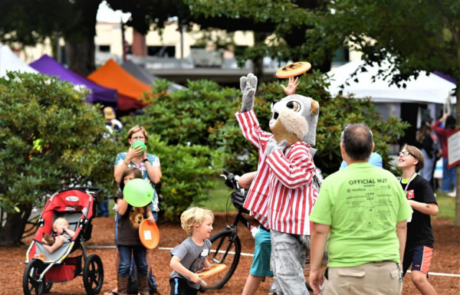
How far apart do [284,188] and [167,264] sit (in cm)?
432

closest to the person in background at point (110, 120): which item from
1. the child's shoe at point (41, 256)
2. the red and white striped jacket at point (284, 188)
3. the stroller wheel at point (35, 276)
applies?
the child's shoe at point (41, 256)

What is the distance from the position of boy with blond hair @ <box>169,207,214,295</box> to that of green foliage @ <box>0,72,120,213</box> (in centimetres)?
442

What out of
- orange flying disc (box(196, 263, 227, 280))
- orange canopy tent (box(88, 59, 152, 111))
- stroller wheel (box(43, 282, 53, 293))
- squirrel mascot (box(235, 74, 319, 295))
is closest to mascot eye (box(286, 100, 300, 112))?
squirrel mascot (box(235, 74, 319, 295))

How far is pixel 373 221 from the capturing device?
15.7ft

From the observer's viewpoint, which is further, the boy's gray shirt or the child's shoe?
the child's shoe

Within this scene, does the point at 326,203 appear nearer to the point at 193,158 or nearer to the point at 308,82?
the point at 308,82

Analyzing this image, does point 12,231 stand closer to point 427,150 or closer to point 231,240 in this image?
point 231,240

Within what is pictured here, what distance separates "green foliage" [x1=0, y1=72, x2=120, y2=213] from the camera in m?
10.4

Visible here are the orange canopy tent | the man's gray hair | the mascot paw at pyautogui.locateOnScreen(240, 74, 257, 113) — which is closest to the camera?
the man's gray hair

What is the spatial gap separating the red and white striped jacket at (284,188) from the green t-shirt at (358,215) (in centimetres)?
89

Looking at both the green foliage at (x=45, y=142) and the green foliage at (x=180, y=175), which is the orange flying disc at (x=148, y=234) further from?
the green foliage at (x=180, y=175)

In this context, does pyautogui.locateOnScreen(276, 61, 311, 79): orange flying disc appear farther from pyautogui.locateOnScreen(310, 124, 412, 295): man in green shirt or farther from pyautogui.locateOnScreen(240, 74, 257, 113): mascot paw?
pyautogui.locateOnScreen(310, 124, 412, 295): man in green shirt

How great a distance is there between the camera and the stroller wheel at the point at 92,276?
8.00 m

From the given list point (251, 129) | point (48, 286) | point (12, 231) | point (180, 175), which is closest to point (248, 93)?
point (251, 129)
